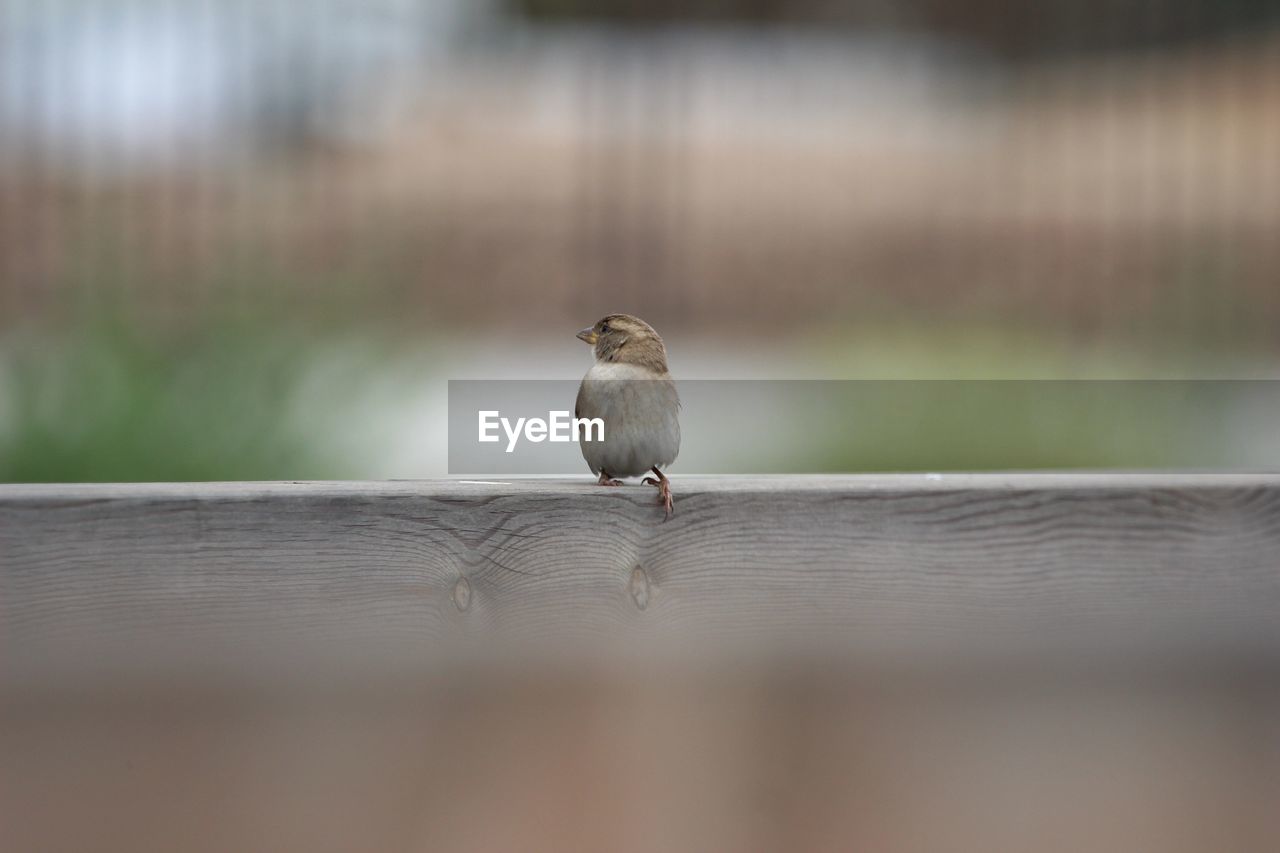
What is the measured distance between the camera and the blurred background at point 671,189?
14.8ft

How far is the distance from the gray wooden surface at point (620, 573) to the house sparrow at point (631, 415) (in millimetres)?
164

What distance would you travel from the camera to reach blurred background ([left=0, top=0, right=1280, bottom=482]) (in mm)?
4504

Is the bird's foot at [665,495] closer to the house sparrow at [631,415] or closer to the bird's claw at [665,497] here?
the bird's claw at [665,497]

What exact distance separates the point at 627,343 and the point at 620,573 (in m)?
0.51

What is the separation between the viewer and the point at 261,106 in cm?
526

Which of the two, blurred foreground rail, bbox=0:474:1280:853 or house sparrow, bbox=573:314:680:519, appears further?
house sparrow, bbox=573:314:680:519

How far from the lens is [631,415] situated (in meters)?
1.45

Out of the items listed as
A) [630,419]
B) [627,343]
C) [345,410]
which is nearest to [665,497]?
[630,419]

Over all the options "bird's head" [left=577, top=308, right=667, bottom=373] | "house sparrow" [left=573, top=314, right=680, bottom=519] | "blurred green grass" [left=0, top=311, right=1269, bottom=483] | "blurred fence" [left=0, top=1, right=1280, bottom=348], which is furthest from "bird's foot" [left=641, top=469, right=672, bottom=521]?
"blurred fence" [left=0, top=1, right=1280, bottom=348]

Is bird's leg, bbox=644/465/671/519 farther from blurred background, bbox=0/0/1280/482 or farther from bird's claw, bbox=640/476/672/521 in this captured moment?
blurred background, bbox=0/0/1280/482

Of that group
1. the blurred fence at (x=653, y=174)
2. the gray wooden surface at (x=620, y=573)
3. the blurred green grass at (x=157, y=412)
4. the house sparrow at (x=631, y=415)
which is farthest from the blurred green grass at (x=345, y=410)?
the gray wooden surface at (x=620, y=573)

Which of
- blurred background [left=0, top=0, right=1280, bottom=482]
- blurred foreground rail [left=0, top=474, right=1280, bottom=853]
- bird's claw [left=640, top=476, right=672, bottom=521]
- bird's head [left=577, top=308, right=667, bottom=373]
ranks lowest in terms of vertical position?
blurred foreground rail [left=0, top=474, right=1280, bottom=853]

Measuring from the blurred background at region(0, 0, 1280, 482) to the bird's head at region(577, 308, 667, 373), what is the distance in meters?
1.75

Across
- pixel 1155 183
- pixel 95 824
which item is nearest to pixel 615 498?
pixel 95 824
